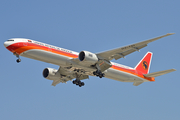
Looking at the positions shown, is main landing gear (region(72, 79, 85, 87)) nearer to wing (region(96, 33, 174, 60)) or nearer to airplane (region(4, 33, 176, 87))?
airplane (region(4, 33, 176, 87))

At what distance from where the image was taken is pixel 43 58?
3628 centimetres

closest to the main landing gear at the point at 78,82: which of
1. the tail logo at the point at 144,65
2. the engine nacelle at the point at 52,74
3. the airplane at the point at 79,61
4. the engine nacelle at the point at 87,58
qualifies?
the airplane at the point at 79,61

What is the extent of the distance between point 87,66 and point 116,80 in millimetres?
7230

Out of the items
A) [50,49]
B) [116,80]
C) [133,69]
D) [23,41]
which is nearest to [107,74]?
[116,80]

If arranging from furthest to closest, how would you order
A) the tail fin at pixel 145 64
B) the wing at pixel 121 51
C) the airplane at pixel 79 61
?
the tail fin at pixel 145 64, the wing at pixel 121 51, the airplane at pixel 79 61

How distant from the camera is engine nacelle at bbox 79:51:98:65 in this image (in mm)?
36812

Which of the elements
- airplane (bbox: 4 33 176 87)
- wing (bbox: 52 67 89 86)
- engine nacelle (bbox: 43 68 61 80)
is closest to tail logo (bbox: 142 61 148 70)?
airplane (bbox: 4 33 176 87)

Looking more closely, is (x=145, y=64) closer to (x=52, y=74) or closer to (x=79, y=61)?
(x=79, y=61)

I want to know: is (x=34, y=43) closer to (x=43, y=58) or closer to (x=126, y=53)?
(x=43, y=58)

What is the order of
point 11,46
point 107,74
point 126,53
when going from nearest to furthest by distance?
1. point 11,46
2. point 126,53
3. point 107,74

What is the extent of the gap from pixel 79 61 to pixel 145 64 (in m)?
17.3

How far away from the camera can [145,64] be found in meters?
50.2

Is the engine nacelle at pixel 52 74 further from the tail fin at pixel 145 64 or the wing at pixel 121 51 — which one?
the tail fin at pixel 145 64

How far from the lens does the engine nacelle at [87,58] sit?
3681 cm
